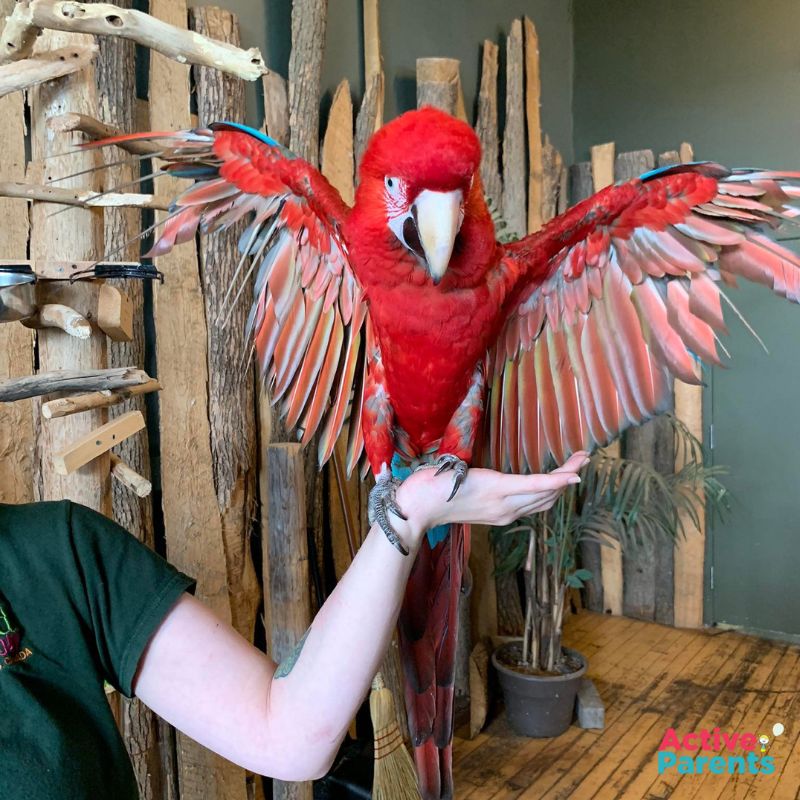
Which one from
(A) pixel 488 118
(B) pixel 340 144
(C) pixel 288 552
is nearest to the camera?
(C) pixel 288 552

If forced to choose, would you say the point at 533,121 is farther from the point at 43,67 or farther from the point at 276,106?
the point at 43,67

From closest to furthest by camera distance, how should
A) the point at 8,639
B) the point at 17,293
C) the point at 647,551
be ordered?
the point at 8,639, the point at 17,293, the point at 647,551

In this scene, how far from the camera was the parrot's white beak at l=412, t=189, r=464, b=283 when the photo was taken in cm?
77

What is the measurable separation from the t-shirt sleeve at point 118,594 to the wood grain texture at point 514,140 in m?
1.97

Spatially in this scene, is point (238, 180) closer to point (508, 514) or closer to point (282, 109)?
point (508, 514)

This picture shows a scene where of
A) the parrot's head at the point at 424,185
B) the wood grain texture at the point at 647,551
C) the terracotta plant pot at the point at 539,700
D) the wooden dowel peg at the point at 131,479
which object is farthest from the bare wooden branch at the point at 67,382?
the wood grain texture at the point at 647,551

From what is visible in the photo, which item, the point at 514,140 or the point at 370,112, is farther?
the point at 514,140

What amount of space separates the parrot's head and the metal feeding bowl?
409 millimetres

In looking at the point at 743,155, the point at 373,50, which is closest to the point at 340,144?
the point at 373,50

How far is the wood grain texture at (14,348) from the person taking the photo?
46.8 inches

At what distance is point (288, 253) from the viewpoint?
41.3 inches

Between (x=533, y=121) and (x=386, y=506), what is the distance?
214 centimetres

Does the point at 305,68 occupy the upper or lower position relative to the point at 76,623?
upper

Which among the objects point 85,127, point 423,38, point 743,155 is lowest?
point 85,127
